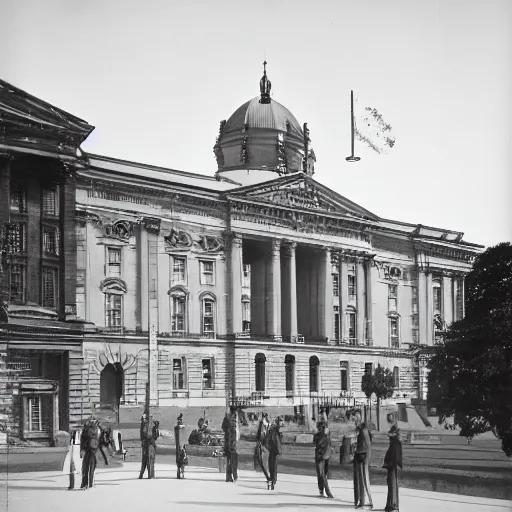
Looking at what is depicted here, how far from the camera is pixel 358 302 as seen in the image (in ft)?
36.9

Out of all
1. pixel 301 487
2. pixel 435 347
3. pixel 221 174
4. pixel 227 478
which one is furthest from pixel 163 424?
pixel 435 347

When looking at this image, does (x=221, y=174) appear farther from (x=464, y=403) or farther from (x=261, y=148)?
(x=464, y=403)

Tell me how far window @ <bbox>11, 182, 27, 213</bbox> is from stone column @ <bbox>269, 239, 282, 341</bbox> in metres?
2.63

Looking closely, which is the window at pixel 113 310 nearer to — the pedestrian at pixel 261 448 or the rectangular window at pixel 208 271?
the rectangular window at pixel 208 271

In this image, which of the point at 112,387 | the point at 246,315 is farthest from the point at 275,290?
the point at 112,387

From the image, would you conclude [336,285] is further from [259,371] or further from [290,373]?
[259,371]

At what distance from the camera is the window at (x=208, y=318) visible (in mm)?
10156

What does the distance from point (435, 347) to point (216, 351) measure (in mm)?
2663

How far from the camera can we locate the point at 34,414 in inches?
380

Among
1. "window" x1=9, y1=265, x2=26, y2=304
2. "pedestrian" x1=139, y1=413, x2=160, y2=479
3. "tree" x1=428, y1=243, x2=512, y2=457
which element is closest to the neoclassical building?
"tree" x1=428, y1=243, x2=512, y2=457

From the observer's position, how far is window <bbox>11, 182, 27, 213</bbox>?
961 centimetres

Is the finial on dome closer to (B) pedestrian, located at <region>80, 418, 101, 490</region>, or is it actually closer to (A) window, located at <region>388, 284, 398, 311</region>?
(A) window, located at <region>388, 284, 398, 311</region>

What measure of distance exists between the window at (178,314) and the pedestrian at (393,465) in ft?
7.41

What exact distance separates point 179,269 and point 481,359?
138 inches
